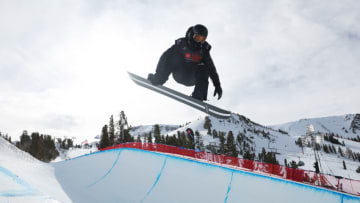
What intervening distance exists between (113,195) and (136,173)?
1555mm

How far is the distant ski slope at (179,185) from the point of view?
6656 mm

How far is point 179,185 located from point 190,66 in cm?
581

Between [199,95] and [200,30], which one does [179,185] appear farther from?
[200,30]

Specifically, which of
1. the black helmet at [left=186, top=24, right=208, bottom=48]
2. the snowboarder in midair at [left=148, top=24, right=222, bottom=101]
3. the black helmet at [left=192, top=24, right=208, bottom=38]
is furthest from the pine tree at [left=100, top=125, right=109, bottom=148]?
the black helmet at [left=192, top=24, right=208, bottom=38]

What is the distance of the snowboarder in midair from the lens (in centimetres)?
476

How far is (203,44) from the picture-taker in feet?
15.8

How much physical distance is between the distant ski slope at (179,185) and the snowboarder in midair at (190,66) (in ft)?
12.3

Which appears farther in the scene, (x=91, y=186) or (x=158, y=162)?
(x=91, y=186)

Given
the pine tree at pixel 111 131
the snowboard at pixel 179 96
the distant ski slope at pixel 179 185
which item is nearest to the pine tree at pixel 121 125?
the pine tree at pixel 111 131

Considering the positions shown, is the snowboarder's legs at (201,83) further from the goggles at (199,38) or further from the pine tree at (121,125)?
the pine tree at (121,125)

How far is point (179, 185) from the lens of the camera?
9.05 metres

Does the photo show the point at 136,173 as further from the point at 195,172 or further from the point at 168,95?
the point at 168,95

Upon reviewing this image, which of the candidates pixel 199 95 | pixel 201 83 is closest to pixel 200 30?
pixel 201 83

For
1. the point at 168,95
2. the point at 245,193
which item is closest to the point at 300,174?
the point at 245,193
